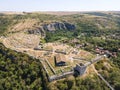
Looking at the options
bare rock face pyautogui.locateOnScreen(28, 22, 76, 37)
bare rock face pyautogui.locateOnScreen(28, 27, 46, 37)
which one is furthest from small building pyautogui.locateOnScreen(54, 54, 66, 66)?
bare rock face pyautogui.locateOnScreen(28, 22, 76, 37)

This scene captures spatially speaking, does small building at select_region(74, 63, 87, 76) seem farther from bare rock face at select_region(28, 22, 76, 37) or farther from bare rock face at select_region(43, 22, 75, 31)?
bare rock face at select_region(43, 22, 75, 31)

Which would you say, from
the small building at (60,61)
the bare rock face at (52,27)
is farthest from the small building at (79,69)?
the bare rock face at (52,27)

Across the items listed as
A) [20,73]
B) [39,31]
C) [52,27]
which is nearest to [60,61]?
[20,73]

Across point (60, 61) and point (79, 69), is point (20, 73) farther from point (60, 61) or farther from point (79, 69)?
point (79, 69)

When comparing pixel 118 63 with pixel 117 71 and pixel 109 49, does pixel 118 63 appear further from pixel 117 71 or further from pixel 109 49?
pixel 109 49

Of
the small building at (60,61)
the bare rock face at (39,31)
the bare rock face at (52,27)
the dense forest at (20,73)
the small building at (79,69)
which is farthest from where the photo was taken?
the bare rock face at (52,27)

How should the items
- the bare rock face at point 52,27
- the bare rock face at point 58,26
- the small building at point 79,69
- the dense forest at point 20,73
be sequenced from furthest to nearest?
the bare rock face at point 58,26 < the bare rock face at point 52,27 < the dense forest at point 20,73 < the small building at point 79,69

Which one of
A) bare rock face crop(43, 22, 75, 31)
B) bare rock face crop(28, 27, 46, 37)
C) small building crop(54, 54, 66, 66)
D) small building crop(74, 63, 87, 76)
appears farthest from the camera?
bare rock face crop(43, 22, 75, 31)

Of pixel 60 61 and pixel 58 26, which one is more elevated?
pixel 60 61

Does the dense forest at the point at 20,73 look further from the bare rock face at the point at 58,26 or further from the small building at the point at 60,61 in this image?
the bare rock face at the point at 58,26

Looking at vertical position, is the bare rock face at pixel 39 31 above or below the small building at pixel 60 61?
below

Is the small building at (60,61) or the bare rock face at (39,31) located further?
the bare rock face at (39,31)
